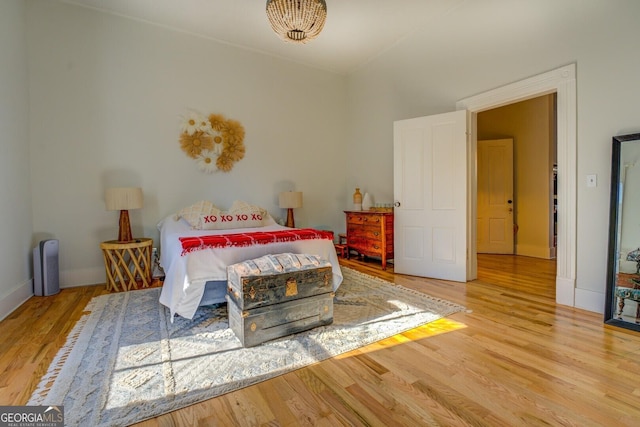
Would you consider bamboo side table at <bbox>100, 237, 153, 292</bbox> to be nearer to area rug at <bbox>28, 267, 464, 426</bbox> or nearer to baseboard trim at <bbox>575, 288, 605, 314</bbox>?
area rug at <bbox>28, 267, 464, 426</bbox>

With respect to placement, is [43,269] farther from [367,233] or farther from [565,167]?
[565,167]

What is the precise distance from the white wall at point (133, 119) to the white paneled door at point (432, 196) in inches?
72.4

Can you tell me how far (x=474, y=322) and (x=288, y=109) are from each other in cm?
406

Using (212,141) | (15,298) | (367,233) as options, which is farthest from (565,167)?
(15,298)

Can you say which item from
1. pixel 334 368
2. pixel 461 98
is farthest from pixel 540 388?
pixel 461 98

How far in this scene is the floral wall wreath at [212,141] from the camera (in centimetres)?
427

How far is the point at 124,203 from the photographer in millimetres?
3471

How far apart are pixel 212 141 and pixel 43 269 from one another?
241 cm

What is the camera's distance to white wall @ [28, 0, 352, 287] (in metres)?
3.56

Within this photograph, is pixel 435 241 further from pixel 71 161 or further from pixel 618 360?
pixel 71 161

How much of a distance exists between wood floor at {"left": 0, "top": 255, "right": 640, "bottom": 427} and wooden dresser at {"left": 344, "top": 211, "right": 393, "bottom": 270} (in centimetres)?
182

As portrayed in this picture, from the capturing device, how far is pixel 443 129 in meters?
A: 3.78

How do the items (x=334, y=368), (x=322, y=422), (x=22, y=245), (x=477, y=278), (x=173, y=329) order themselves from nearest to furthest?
(x=322, y=422), (x=334, y=368), (x=173, y=329), (x=22, y=245), (x=477, y=278)

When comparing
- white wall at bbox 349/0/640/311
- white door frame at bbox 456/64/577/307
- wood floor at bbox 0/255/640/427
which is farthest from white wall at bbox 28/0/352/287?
white door frame at bbox 456/64/577/307
